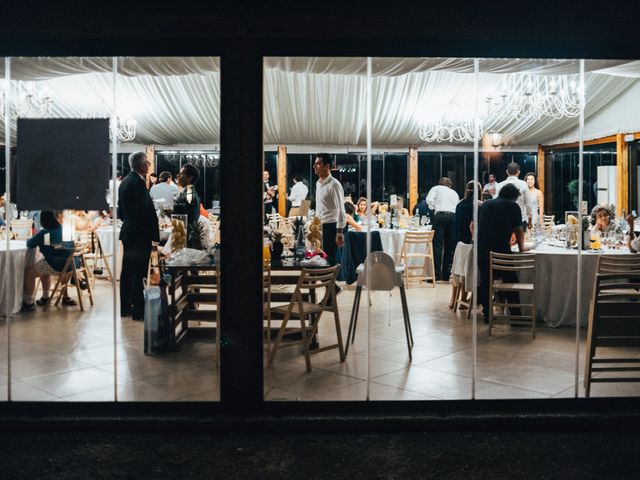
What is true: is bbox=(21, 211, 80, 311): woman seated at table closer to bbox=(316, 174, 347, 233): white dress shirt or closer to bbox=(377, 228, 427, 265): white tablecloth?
bbox=(316, 174, 347, 233): white dress shirt

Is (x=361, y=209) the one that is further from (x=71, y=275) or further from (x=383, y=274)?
(x=383, y=274)

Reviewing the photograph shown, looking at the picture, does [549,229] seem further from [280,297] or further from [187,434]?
[187,434]

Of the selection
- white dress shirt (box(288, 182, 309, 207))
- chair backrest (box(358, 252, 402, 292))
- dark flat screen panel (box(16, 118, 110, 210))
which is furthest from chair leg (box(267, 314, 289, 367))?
white dress shirt (box(288, 182, 309, 207))

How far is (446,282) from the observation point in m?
9.95

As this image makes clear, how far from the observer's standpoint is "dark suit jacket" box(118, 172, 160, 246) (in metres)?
6.63

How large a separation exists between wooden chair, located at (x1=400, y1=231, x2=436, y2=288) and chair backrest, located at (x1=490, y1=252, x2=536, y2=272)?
2.72m

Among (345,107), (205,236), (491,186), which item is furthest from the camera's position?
(345,107)

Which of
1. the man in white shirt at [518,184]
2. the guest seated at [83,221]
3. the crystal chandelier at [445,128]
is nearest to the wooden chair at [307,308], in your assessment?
the man in white shirt at [518,184]

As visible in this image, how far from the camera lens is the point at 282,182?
16172 mm

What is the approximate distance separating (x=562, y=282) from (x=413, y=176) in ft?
30.1

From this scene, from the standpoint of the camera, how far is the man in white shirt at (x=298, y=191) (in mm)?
14898

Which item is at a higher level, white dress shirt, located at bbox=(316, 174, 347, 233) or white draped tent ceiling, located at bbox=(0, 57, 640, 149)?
white draped tent ceiling, located at bbox=(0, 57, 640, 149)

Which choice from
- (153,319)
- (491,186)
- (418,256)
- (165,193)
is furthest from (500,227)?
(165,193)
